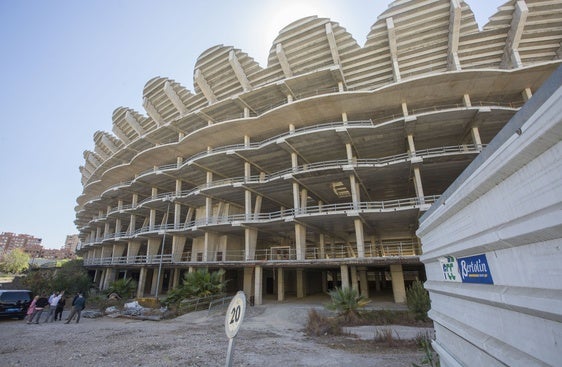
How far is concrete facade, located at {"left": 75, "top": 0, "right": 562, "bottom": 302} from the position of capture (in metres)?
21.0

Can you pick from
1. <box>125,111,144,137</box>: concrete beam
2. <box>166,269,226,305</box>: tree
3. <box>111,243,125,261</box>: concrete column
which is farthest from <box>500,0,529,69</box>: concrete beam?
<box>111,243,125,261</box>: concrete column

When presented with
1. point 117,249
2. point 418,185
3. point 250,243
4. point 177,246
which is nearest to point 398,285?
point 418,185

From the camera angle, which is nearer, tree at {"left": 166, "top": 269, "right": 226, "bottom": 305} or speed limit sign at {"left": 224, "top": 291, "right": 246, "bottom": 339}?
speed limit sign at {"left": 224, "top": 291, "right": 246, "bottom": 339}

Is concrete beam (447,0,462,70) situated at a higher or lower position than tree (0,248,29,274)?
higher

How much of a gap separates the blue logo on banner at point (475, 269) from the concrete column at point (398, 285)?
18.6m

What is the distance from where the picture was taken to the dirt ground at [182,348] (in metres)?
7.32

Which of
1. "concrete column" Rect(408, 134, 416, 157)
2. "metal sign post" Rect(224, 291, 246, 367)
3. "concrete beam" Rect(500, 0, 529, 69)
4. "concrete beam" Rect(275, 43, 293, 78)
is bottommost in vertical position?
"metal sign post" Rect(224, 291, 246, 367)

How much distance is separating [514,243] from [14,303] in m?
22.2

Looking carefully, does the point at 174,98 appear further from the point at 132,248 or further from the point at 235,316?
the point at 235,316

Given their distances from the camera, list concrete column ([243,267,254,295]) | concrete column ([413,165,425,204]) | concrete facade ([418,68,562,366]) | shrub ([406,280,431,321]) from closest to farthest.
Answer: concrete facade ([418,68,562,366]) → shrub ([406,280,431,321]) → concrete column ([413,165,425,204]) → concrete column ([243,267,254,295])

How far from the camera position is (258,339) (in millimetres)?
10406

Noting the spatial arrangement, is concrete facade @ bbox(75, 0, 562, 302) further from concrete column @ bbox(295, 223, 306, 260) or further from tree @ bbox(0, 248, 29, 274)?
tree @ bbox(0, 248, 29, 274)

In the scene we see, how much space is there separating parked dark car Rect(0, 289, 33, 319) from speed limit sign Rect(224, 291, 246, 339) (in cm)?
1904

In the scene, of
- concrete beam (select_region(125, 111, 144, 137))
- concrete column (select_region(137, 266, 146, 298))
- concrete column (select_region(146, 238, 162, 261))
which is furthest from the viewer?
concrete beam (select_region(125, 111, 144, 137))
